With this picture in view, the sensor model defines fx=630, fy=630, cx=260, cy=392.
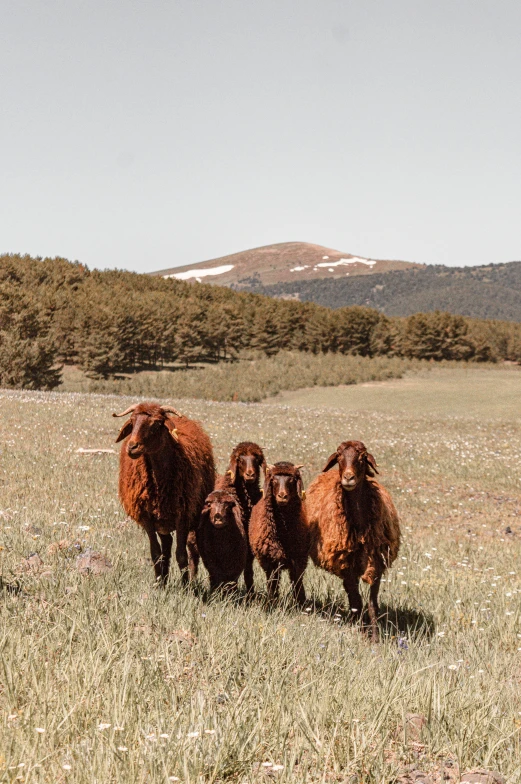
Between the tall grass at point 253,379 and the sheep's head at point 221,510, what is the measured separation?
48.4 metres

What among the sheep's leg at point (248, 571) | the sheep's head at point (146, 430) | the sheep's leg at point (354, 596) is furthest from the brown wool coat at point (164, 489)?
the sheep's leg at point (354, 596)

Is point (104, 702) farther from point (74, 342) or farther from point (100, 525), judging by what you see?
point (74, 342)

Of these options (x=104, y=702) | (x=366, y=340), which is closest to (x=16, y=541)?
(x=104, y=702)

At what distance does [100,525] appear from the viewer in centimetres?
1001

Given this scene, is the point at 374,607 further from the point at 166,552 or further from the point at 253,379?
the point at 253,379

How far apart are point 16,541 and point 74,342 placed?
8193 centimetres

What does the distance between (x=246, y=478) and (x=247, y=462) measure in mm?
214

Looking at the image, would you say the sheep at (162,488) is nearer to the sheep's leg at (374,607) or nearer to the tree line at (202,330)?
the sheep's leg at (374,607)

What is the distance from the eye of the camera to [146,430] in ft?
23.7

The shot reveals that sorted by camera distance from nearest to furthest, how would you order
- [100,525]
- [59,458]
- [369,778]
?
[369,778]
[100,525]
[59,458]

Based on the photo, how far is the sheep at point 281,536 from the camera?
7.40 metres

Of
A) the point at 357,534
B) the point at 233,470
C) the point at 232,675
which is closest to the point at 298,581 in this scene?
the point at 357,534

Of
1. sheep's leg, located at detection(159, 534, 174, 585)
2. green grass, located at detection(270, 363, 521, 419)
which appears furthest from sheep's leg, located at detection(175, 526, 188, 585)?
green grass, located at detection(270, 363, 521, 419)

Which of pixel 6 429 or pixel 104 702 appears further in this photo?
pixel 6 429
